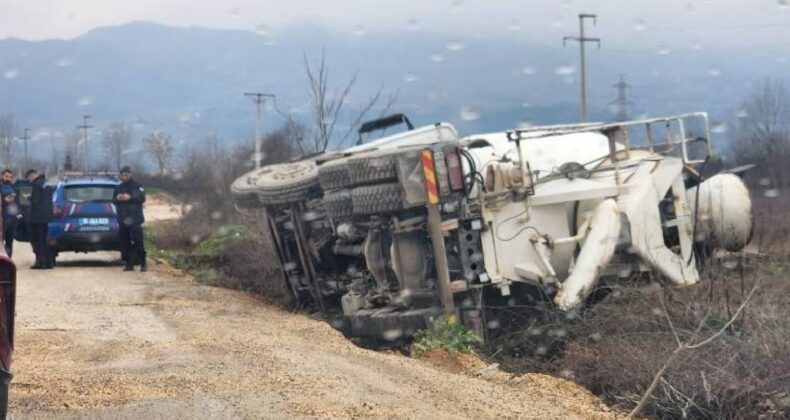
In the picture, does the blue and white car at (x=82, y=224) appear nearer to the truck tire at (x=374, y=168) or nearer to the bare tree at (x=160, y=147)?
the truck tire at (x=374, y=168)

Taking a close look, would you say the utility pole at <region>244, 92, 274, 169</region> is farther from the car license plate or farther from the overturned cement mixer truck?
the overturned cement mixer truck

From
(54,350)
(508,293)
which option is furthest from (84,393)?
(508,293)

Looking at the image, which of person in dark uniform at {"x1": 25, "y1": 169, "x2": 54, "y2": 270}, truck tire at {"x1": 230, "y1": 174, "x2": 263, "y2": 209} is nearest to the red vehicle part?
truck tire at {"x1": 230, "y1": 174, "x2": 263, "y2": 209}

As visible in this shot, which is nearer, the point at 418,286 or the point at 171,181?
the point at 418,286

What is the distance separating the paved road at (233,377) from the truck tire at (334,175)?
1305 mm

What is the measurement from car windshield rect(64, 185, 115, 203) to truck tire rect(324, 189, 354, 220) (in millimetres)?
10276

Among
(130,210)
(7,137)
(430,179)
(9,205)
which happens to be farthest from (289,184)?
(7,137)

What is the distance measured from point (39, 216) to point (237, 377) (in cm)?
1171

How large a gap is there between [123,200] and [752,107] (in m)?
16.5

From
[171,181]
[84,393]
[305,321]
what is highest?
[84,393]

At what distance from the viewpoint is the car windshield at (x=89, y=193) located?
1870 centimetres

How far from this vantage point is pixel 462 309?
875cm

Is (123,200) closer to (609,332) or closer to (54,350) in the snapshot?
(54,350)

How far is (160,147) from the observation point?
64438mm
